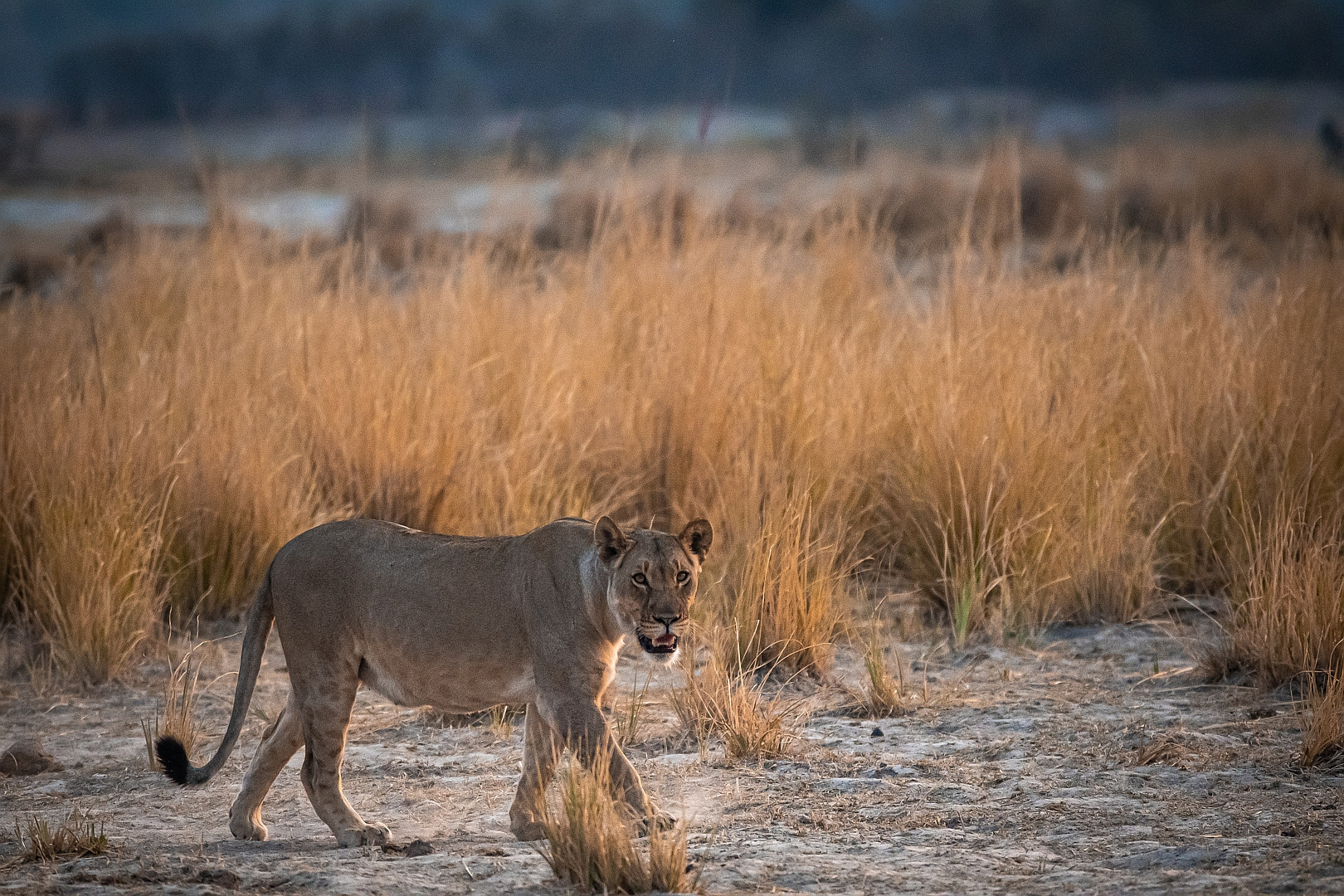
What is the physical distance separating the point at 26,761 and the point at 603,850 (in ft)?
7.38

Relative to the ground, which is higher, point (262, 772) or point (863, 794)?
point (262, 772)

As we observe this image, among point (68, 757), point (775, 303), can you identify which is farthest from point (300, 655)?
point (775, 303)

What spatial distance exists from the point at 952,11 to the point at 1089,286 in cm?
4467

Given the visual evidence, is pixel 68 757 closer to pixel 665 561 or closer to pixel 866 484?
pixel 665 561

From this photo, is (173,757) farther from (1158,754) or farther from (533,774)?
(1158,754)

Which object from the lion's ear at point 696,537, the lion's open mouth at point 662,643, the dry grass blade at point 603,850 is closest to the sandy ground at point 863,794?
the dry grass blade at point 603,850

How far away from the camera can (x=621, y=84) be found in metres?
52.4

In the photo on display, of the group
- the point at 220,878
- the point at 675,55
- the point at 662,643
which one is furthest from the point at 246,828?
the point at 675,55

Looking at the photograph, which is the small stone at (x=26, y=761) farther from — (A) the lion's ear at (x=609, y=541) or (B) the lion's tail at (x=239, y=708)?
(A) the lion's ear at (x=609, y=541)

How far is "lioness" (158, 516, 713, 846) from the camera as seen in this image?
4527mm

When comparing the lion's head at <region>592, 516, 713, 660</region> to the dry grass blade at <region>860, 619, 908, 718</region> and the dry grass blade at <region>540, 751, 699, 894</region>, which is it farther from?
the dry grass blade at <region>860, 619, 908, 718</region>

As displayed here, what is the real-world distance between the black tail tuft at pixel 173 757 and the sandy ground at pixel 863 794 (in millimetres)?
194

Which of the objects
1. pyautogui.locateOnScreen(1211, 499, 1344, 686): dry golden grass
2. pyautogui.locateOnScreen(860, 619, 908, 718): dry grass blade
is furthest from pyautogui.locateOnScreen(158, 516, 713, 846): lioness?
pyautogui.locateOnScreen(1211, 499, 1344, 686): dry golden grass

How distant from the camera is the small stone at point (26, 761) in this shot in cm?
536
